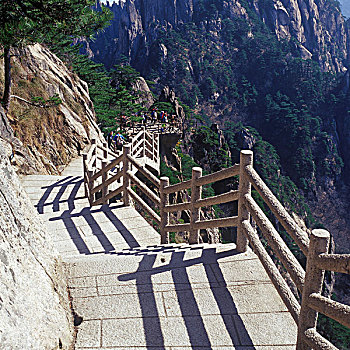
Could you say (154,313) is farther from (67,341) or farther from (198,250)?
(198,250)

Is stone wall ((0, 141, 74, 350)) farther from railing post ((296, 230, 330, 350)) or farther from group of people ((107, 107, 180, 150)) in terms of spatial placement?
group of people ((107, 107, 180, 150))

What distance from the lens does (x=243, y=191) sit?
138 inches

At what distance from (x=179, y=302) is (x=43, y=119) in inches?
365

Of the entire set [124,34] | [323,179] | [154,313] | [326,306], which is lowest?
[323,179]

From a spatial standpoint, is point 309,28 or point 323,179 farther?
point 309,28

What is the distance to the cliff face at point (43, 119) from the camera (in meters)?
9.52

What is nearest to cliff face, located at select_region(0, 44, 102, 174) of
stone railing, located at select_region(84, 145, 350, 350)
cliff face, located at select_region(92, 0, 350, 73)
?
stone railing, located at select_region(84, 145, 350, 350)

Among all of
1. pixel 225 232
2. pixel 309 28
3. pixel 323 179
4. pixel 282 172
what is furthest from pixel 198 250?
pixel 309 28

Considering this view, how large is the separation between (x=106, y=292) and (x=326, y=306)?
5.85ft

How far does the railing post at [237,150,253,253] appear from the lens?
11.2ft

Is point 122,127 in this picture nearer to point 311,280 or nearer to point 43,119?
point 43,119

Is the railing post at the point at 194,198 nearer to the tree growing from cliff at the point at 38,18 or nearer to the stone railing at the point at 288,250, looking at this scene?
the stone railing at the point at 288,250

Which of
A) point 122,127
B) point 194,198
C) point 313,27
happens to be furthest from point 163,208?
point 313,27

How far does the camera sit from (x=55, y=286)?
8.93ft
